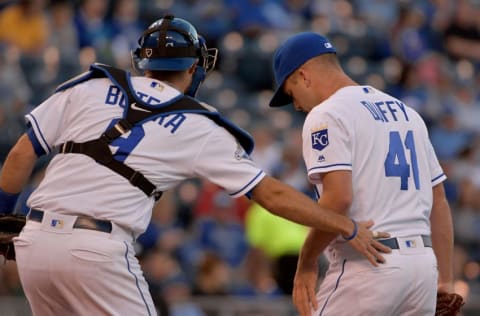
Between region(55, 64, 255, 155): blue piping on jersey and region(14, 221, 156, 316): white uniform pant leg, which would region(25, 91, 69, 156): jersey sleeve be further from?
region(14, 221, 156, 316): white uniform pant leg

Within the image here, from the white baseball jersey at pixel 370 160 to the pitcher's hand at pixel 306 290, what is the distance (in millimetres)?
404

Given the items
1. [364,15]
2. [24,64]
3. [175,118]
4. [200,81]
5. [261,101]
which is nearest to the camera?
[175,118]

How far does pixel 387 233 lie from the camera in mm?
5254

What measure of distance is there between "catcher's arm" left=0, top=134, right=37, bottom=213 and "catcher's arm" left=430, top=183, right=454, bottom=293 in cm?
216

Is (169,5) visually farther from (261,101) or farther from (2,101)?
(2,101)

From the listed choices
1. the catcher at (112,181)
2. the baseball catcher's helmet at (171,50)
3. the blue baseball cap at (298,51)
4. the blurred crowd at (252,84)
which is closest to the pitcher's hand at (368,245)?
the catcher at (112,181)

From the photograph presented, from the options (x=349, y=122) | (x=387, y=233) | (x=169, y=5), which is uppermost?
(x=349, y=122)

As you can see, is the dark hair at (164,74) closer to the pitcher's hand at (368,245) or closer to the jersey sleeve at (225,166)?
the jersey sleeve at (225,166)

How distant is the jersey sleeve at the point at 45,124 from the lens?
16.7 ft

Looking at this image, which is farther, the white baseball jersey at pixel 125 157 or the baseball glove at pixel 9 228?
the baseball glove at pixel 9 228

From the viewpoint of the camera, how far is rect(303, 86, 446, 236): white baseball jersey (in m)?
5.24

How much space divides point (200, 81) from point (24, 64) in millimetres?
7146

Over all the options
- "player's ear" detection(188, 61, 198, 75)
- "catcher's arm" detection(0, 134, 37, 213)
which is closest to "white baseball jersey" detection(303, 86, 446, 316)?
"player's ear" detection(188, 61, 198, 75)

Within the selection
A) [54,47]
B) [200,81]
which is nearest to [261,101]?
[54,47]
